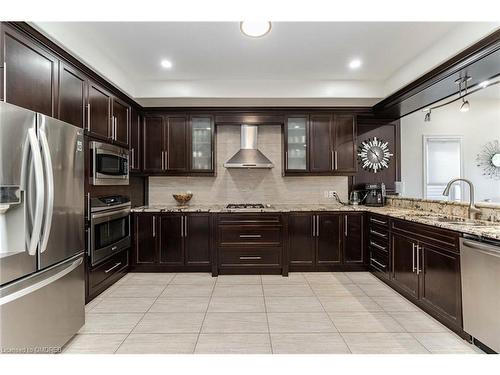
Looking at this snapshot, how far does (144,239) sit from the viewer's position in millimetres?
3711

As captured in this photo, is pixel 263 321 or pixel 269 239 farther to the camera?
pixel 269 239

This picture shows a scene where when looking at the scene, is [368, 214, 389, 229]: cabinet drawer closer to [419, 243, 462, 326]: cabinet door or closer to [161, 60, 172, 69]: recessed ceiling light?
[419, 243, 462, 326]: cabinet door

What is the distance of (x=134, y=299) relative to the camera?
2.86 m

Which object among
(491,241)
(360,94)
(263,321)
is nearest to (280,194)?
(360,94)

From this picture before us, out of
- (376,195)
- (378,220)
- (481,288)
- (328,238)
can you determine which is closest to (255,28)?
(481,288)

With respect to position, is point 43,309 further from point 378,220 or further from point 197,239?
point 378,220

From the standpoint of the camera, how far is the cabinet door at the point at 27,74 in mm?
1772

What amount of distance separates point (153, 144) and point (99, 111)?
3.81ft

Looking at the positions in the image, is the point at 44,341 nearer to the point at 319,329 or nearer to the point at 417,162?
the point at 319,329

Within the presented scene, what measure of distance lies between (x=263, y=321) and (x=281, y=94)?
2.82m

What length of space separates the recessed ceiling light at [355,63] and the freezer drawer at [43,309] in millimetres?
3419

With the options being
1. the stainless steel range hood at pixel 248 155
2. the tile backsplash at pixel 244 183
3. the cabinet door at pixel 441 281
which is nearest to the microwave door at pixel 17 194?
the stainless steel range hood at pixel 248 155

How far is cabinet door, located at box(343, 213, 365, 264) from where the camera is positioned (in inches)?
148

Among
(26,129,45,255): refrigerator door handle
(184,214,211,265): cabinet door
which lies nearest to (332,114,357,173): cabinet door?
(184,214,211,265): cabinet door
